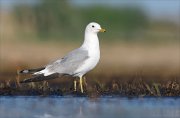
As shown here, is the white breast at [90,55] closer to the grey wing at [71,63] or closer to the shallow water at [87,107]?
the grey wing at [71,63]

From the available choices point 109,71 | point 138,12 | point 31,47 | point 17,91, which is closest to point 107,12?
point 138,12

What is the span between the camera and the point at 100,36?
34.4 metres

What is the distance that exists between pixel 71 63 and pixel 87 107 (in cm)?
190

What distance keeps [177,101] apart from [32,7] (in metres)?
27.0

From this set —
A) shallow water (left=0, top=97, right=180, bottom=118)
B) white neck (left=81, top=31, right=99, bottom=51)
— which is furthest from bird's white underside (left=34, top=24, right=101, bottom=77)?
shallow water (left=0, top=97, right=180, bottom=118)

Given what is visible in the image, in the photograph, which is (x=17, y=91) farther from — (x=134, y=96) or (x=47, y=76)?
(x=134, y=96)

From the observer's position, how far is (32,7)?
1533 inches

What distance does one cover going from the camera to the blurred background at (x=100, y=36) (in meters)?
21.7

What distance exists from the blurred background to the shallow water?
5.76 m

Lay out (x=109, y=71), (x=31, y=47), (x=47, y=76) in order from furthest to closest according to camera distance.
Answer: (x=31, y=47)
(x=109, y=71)
(x=47, y=76)

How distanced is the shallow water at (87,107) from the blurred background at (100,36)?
18.9 feet

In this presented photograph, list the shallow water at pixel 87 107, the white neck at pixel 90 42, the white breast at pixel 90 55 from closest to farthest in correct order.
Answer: the shallow water at pixel 87 107
the white breast at pixel 90 55
the white neck at pixel 90 42

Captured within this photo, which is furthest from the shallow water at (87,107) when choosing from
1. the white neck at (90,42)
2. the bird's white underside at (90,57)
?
the white neck at (90,42)

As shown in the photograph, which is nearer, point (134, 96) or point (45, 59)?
point (134, 96)
